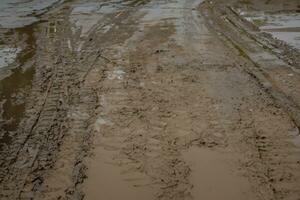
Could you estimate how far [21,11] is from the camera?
13.6 metres

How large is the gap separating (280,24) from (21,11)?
28.3 ft

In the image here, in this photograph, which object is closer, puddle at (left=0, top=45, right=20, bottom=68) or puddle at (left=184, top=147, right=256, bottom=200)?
puddle at (left=184, top=147, right=256, bottom=200)

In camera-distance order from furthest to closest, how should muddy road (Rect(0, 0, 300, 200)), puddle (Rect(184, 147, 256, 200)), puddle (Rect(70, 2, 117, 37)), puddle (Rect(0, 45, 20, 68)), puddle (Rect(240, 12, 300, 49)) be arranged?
puddle (Rect(70, 2, 117, 37))
puddle (Rect(240, 12, 300, 49))
puddle (Rect(0, 45, 20, 68))
muddy road (Rect(0, 0, 300, 200))
puddle (Rect(184, 147, 256, 200))

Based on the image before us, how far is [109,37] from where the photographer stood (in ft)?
31.9

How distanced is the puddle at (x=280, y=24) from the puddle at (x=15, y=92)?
5752 mm

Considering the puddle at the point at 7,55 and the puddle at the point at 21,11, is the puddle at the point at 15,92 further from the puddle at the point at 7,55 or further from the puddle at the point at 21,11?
the puddle at the point at 21,11

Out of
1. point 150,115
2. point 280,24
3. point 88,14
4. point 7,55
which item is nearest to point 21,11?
point 88,14

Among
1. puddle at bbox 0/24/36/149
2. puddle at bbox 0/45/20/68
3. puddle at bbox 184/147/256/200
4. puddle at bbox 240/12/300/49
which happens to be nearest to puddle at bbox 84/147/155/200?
puddle at bbox 184/147/256/200

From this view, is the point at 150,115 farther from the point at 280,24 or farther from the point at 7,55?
the point at 280,24

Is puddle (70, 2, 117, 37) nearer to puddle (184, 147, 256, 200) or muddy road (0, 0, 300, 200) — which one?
muddy road (0, 0, 300, 200)

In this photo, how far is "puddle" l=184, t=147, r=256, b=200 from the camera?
404 cm

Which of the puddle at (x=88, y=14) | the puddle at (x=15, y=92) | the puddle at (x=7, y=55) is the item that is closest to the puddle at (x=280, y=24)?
the puddle at (x=88, y=14)

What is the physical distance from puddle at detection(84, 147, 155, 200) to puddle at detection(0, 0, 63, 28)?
8034 millimetres

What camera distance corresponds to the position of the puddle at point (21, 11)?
11.9 meters
